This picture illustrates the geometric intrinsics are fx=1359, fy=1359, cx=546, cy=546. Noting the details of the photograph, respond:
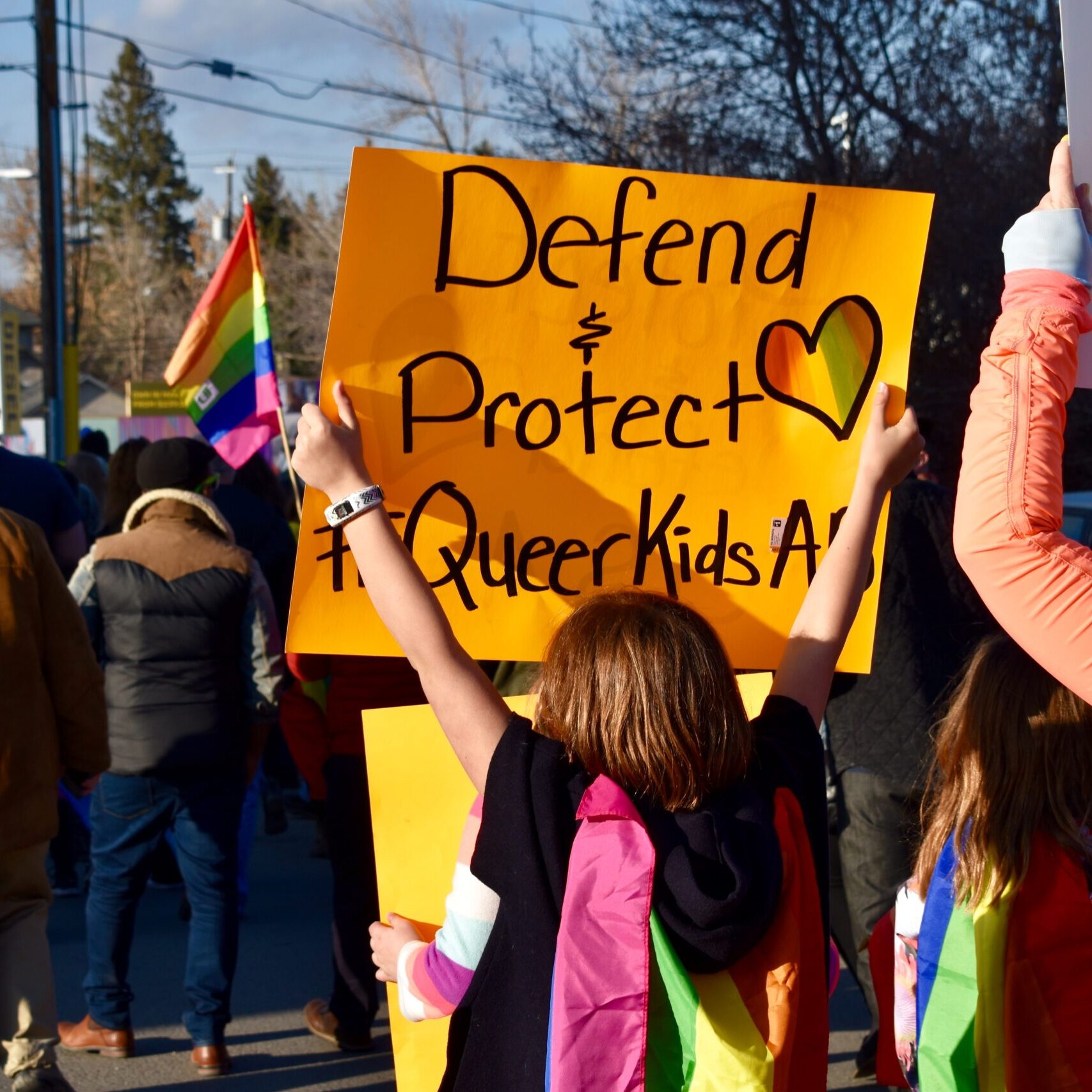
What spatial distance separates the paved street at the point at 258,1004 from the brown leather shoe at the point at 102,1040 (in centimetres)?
3

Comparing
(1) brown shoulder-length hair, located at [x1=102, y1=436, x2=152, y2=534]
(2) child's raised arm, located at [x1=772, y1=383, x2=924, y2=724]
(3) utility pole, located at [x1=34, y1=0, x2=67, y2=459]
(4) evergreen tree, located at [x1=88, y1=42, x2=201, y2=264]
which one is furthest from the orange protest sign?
(4) evergreen tree, located at [x1=88, y1=42, x2=201, y2=264]

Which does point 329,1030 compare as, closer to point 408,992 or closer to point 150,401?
point 408,992

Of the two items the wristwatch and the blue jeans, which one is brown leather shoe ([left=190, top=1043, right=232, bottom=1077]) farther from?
the wristwatch

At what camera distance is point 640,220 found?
2203 millimetres

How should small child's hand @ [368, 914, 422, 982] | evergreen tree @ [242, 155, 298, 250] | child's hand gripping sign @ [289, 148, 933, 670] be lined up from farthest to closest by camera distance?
evergreen tree @ [242, 155, 298, 250], child's hand gripping sign @ [289, 148, 933, 670], small child's hand @ [368, 914, 422, 982]

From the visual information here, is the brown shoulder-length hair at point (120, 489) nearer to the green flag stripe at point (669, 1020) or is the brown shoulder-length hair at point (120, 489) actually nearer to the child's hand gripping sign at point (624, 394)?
the child's hand gripping sign at point (624, 394)

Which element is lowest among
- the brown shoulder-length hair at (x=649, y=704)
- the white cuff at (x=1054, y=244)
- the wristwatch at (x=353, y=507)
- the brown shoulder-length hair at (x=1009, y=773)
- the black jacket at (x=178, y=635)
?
the black jacket at (x=178, y=635)

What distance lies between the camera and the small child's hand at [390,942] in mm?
2029

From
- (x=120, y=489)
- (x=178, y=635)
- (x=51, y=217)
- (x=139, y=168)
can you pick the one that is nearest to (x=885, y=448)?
(x=178, y=635)

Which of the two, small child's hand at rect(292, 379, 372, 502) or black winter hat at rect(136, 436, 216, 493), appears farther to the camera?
black winter hat at rect(136, 436, 216, 493)

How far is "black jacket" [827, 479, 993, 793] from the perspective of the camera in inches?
149

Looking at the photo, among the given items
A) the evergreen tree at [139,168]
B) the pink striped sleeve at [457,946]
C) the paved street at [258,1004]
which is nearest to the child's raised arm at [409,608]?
the pink striped sleeve at [457,946]

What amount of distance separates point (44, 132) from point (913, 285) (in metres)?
16.4

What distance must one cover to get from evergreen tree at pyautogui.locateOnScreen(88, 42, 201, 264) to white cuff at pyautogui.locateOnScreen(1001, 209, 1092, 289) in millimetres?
71924
